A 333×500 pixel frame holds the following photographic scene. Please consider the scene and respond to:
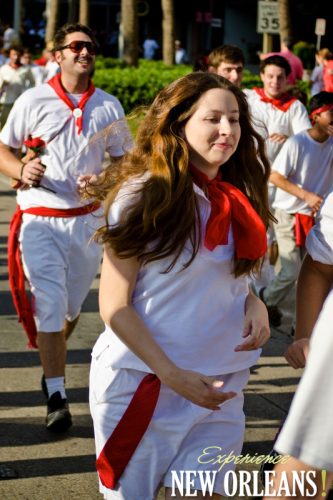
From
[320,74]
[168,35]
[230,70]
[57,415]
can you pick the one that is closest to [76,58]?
[57,415]

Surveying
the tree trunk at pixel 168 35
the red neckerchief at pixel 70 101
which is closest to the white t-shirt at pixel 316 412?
the red neckerchief at pixel 70 101

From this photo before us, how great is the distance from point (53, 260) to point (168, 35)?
27.8m

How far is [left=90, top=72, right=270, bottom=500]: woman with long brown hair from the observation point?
364 centimetres

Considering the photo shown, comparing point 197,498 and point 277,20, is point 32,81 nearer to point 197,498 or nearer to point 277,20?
point 277,20

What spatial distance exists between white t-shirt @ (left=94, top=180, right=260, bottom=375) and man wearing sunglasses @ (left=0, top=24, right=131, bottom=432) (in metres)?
2.43

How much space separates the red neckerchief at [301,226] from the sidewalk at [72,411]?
0.72 meters

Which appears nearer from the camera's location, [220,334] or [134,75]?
[220,334]

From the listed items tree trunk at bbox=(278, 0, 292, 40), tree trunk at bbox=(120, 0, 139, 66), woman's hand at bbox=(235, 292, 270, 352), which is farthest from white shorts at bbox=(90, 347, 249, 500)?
tree trunk at bbox=(120, 0, 139, 66)

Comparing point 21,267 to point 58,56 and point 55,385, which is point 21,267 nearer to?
point 55,385

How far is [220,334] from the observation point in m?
3.77

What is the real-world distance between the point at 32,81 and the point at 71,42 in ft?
42.7

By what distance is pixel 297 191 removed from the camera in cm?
803

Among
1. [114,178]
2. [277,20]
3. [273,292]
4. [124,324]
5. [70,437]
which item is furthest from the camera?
[277,20]

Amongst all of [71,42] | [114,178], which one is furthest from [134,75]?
[114,178]
